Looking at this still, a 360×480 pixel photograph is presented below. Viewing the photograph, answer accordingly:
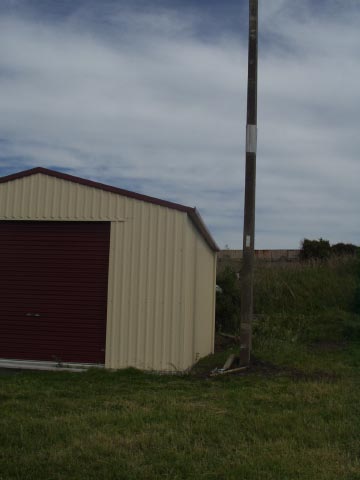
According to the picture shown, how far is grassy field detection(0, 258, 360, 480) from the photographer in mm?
5008

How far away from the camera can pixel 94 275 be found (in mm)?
10531

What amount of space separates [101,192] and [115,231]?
729 millimetres

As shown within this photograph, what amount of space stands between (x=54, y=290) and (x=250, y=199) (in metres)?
3.81

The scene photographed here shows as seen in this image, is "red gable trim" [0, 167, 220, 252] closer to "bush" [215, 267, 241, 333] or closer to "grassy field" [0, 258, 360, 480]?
"grassy field" [0, 258, 360, 480]

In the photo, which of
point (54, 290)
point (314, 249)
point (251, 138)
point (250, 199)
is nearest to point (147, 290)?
point (54, 290)

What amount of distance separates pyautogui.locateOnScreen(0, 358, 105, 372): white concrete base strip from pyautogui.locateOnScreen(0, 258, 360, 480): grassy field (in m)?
0.45

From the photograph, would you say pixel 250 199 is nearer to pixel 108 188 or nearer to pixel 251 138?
pixel 251 138

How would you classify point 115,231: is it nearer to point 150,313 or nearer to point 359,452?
point 150,313

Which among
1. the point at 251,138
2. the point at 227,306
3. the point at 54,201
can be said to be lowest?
the point at 227,306

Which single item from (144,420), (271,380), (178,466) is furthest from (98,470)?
(271,380)

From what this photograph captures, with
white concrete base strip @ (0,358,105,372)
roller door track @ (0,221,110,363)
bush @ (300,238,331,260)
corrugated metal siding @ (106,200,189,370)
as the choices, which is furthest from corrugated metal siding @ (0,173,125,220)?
bush @ (300,238,331,260)

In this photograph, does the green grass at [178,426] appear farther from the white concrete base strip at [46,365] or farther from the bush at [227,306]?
the bush at [227,306]

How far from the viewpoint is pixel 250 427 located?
6297 millimetres

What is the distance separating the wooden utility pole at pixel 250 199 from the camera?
10375 millimetres
